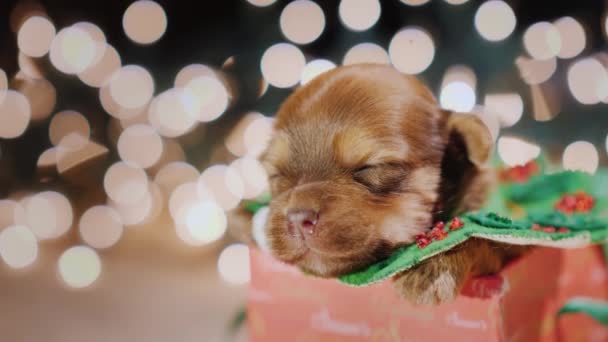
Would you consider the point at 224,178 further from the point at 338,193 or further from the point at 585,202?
the point at 585,202

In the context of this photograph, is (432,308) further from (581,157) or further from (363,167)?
(581,157)

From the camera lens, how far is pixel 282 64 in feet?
3.44

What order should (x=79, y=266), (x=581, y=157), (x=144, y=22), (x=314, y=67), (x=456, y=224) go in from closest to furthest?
1. (x=456, y=224)
2. (x=581, y=157)
3. (x=314, y=67)
4. (x=144, y=22)
5. (x=79, y=266)

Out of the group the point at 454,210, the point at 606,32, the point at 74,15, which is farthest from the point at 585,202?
the point at 74,15

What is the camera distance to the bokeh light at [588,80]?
0.92 m

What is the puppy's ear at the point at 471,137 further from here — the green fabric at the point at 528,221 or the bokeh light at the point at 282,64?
the bokeh light at the point at 282,64

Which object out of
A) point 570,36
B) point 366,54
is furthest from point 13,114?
point 570,36

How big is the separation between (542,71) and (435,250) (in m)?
0.47

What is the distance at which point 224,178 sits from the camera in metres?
1.12

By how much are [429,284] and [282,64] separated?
535mm

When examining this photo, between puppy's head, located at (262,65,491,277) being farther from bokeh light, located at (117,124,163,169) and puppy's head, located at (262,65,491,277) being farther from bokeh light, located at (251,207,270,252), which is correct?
bokeh light, located at (117,124,163,169)

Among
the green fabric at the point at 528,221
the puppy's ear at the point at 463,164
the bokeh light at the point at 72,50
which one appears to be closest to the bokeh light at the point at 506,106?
the green fabric at the point at 528,221

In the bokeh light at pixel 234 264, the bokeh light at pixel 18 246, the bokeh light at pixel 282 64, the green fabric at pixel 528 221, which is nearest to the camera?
the green fabric at pixel 528 221

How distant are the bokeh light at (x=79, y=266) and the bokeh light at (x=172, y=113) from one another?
315 mm
